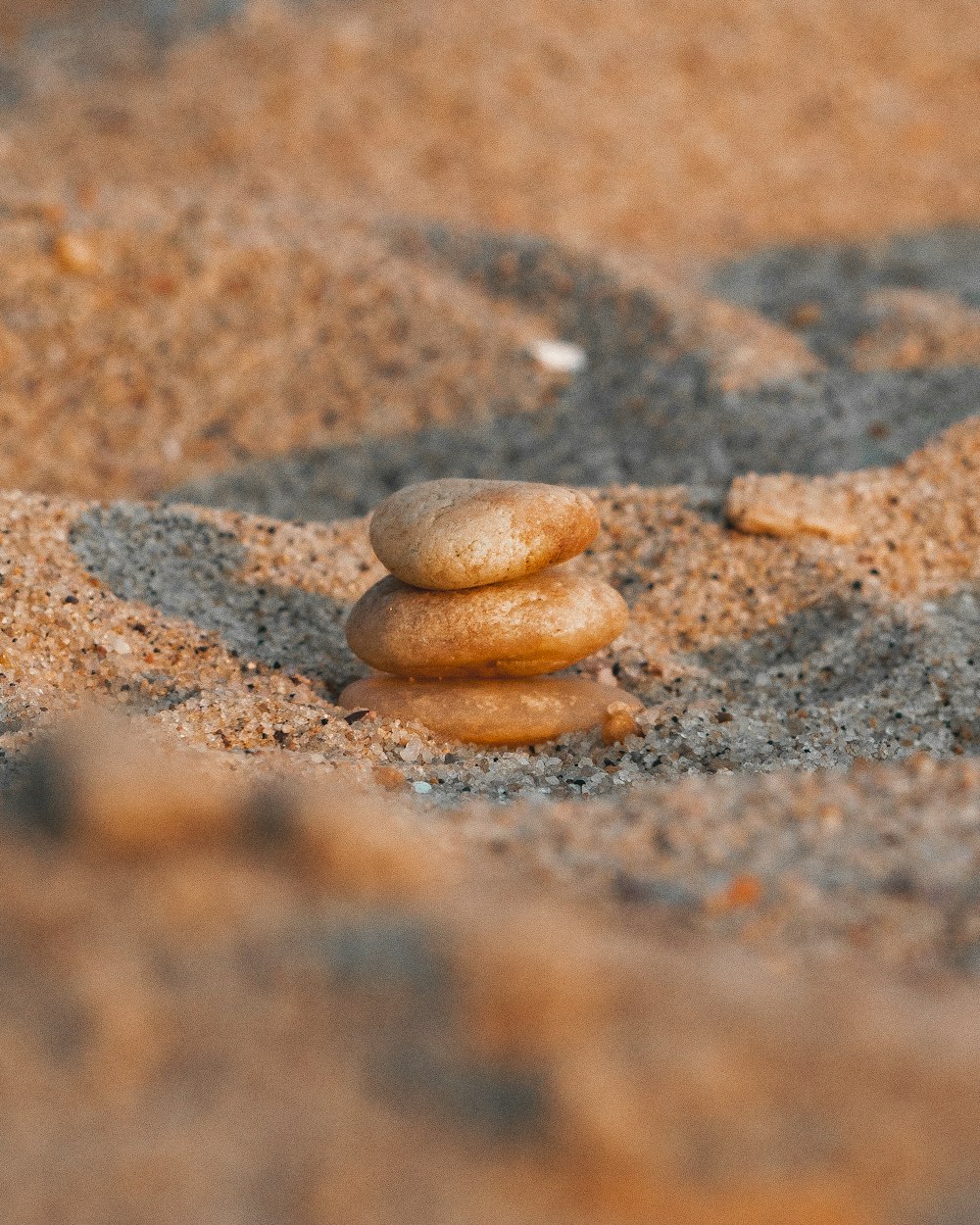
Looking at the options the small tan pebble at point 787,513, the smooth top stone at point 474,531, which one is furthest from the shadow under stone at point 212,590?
the small tan pebble at point 787,513

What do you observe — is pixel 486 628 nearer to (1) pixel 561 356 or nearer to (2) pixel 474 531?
(2) pixel 474 531

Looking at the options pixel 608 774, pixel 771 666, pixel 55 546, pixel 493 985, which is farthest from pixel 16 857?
pixel 771 666

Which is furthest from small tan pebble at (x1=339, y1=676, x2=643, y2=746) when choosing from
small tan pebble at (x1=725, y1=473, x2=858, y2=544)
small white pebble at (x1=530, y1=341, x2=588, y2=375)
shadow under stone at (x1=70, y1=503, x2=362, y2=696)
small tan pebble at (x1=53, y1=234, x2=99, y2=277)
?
small tan pebble at (x1=53, y1=234, x2=99, y2=277)

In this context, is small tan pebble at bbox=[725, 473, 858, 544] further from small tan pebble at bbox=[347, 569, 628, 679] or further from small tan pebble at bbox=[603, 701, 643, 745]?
small tan pebble at bbox=[603, 701, 643, 745]

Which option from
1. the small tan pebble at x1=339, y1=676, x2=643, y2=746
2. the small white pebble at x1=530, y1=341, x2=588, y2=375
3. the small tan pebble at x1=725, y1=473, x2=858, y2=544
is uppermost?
the small tan pebble at x1=725, y1=473, x2=858, y2=544

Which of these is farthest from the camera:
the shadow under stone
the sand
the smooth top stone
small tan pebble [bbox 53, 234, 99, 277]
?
small tan pebble [bbox 53, 234, 99, 277]

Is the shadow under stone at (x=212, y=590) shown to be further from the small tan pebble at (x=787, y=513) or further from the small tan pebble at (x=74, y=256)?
the small tan pebble at (x=74, y=256)

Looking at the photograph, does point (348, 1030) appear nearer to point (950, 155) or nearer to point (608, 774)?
point (608, 774)
